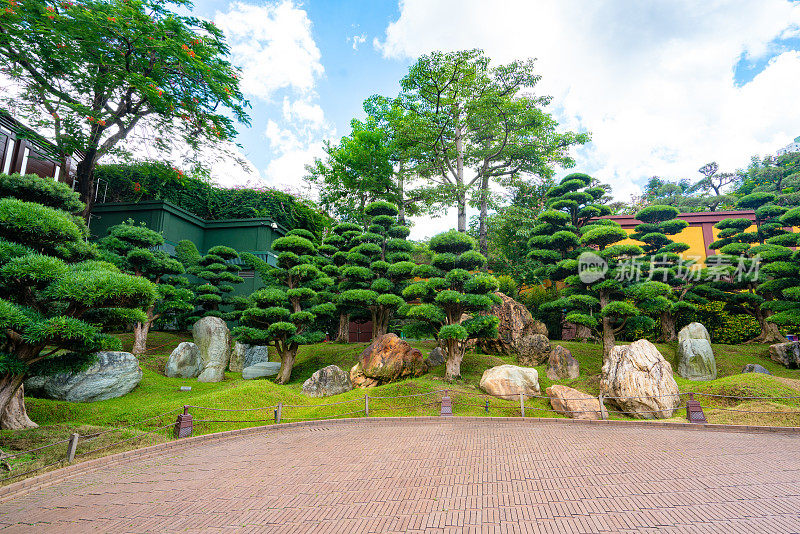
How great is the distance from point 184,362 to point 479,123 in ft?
55.7

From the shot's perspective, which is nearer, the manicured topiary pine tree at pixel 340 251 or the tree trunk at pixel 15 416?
the tree trunk at pixel 15 416

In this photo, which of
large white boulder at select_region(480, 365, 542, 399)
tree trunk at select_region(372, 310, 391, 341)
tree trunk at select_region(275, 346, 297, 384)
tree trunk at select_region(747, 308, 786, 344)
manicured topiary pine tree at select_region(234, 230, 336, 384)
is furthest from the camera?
tree trunk at select_region(372, 310, 391, 341)

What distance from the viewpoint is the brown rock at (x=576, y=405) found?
9.98 m

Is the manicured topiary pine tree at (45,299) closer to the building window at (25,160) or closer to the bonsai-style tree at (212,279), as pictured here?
the bonsai-style tree at (212,279)

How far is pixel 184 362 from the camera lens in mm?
13914

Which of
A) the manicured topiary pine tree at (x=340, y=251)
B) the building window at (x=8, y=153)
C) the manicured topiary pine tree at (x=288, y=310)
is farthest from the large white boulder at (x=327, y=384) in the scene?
the building window at (x=8, y=153)

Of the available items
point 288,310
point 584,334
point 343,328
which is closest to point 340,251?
point 343,328

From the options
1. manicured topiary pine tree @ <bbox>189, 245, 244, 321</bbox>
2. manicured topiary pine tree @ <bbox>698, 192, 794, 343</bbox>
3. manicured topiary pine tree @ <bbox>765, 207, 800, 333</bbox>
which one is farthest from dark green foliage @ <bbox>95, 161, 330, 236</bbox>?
manicured topiary pine tree @ <bbox>765, 207, 800, 333</bbox>

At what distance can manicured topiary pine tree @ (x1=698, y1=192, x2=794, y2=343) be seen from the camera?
14594 millimetres

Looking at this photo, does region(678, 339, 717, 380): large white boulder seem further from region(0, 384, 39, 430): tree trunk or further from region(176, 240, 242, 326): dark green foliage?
region(0, 384, 39, 430): tree trunk

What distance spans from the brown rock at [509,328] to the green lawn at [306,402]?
69 cm

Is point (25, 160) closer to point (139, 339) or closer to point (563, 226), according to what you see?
point (139, 339)

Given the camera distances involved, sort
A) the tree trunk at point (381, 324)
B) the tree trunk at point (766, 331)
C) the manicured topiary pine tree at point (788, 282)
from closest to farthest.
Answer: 1. the manicured topiary pine tree at point (788, 282)
2. the tree trunk at point (766, 331)
3. the tree trunk at point (381, 324)

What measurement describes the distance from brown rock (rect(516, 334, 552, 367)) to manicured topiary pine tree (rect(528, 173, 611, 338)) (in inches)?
72.9
